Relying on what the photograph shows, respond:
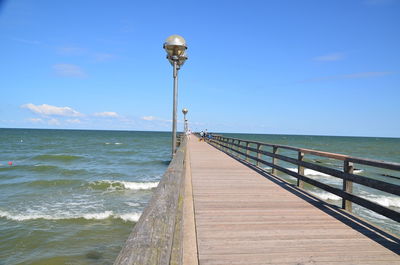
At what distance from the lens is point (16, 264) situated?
6.16 meters

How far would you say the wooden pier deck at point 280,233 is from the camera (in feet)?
9.34

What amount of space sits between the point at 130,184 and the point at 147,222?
13297 mm

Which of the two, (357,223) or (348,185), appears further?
(348,185)

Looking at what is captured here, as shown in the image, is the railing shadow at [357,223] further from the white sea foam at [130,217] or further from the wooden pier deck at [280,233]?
the white sea foam at [130,217]

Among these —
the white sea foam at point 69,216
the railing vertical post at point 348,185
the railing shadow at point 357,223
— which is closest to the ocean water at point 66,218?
the white sea foam at point 69,216

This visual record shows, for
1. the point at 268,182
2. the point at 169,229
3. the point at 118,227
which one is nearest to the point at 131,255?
the point at 169,229

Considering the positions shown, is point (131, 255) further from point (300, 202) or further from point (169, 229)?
point (300, 202)

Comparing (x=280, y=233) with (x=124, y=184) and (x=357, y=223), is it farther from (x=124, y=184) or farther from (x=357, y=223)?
(x=124, y=184)

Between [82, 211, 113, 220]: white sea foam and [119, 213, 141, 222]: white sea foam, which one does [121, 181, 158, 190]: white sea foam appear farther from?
[119, 213, 141, 222]: white sea foam

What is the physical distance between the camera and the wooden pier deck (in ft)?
9.34

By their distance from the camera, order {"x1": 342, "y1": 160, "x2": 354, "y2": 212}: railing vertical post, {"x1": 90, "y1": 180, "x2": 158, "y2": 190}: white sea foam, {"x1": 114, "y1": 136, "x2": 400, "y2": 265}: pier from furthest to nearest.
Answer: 1. {"x1": 90, "y1": 180, "x2": 158, "y2": 190}: white sea foam
2. {"x1": 342, "y1": 160, "x2": 354, "y2": 212}: railing vertical post
3. {"x1": 114, "y1": 136, "x2": 400, "y2": 265}: pier

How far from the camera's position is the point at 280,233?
3.53m

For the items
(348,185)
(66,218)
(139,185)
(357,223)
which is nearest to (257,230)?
(357,223)

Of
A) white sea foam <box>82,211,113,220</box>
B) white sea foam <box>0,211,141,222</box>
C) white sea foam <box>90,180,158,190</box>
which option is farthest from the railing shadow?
white sea foam <box>90,180,158,190</box>
